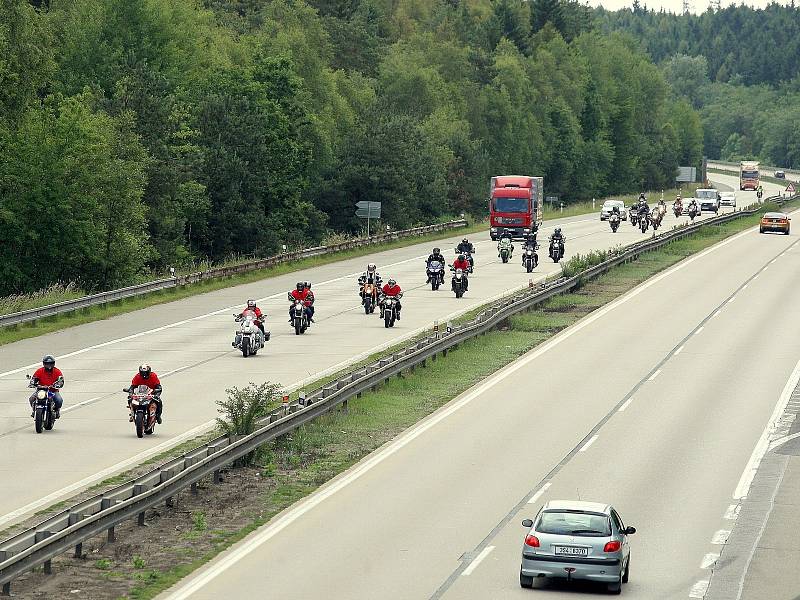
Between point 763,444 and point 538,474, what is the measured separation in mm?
5821

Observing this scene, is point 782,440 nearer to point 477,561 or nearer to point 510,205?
point 477,561

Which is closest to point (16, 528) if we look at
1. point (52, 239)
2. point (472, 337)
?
point (472, 337)

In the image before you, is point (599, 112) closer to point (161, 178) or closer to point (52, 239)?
point (161, 178)

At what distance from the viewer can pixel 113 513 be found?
19.8 m

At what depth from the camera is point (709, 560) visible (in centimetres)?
1988

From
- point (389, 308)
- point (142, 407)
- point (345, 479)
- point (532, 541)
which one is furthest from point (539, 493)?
point (389, 308)

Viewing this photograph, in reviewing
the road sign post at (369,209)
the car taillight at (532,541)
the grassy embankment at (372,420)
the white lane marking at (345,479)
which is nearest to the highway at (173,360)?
the grassy embankment at (372,420)

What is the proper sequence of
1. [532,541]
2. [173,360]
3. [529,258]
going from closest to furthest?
[532,541], [173,360], [529,258]

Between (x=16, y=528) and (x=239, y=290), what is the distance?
37.8 m

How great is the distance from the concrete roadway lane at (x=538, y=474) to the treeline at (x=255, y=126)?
26.8m

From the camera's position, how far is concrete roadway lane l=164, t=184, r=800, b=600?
18891 mm

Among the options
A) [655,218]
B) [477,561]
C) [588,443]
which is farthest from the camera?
[655,218]

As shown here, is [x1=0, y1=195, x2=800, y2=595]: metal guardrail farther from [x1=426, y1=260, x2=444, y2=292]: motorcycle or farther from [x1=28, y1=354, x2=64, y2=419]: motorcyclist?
[x1=426, y1=260, x2=444, y2=292]: motorcycle

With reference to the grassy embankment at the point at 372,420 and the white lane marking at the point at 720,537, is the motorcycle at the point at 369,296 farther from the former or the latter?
the white lane marking at the point at 720,537
